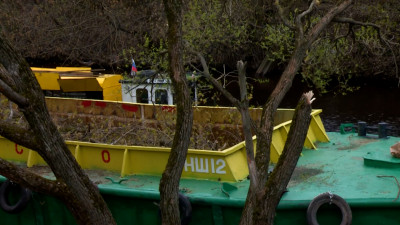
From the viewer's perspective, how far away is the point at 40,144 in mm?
6090

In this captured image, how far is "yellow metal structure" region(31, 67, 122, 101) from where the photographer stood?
16.5 meters

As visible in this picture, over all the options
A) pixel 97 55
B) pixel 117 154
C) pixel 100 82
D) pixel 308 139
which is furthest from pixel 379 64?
pixel 117 154

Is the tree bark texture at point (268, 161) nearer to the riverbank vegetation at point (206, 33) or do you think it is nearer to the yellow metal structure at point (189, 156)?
the yellow metal structure at point (189, 156)

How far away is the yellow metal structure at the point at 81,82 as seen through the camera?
54.1 feet

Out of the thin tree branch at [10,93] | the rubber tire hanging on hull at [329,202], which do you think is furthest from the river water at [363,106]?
the thin tree branch at [10,93]

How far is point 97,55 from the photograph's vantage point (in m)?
28.5

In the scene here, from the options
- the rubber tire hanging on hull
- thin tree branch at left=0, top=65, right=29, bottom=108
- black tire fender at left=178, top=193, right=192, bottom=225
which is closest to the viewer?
thin tree branch at left=0, top=65, right=29, bottom=108

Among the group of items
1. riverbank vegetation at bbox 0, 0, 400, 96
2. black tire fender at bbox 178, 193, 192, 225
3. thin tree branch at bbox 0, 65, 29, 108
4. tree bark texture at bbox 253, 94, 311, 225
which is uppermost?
riverbank vegetation at bbox 0, 0, 400, 96

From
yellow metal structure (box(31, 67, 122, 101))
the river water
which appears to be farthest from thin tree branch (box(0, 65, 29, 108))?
the river water

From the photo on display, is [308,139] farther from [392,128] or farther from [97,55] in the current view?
[97,55]

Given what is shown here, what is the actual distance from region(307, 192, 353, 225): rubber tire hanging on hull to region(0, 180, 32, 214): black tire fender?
4.65m

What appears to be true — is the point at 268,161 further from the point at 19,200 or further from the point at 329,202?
the point at 19,200

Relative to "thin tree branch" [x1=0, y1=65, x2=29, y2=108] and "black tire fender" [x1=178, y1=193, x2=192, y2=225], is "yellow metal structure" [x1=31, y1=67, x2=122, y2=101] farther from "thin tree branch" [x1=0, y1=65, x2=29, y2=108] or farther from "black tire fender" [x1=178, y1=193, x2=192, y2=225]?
"thin tree branch" [x1=0, y1=65, x2=29, y2=108]

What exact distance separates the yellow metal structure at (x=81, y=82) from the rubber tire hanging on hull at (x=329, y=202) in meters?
9.47
